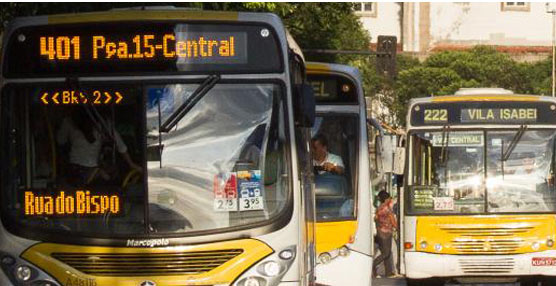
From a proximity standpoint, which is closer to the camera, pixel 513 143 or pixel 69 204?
pixel 69 204

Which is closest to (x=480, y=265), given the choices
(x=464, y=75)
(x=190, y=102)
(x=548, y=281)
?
(x=548, y=281)

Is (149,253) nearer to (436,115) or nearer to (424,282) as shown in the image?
(436,115)

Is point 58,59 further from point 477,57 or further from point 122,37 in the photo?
point 477,57

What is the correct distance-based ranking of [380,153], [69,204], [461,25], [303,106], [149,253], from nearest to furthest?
[149,253] < [69,204] < [303,106] < [380,153] < [461,25]

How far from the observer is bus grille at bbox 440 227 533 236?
17.2 m

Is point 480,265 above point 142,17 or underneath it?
underneath

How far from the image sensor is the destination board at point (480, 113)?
56.9 ft

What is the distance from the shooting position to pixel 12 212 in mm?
9086

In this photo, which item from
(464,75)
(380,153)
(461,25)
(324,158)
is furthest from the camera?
(461,25)

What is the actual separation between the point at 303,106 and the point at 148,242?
4.83 feet

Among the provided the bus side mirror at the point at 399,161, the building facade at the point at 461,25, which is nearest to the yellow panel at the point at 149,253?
the bus side mirror at the point at 399,161

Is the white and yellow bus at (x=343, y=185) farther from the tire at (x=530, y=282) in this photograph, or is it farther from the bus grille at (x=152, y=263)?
the bus grille at (x=152, y=263)

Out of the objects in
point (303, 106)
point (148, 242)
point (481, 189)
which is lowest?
point (481, 189)

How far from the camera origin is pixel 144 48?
9156 millimetres
